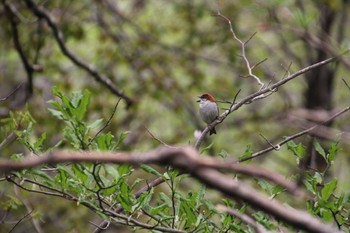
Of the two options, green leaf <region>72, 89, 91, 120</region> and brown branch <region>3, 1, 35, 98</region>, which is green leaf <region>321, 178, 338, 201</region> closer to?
green leaf <region>72, 89, 91, 120</region>

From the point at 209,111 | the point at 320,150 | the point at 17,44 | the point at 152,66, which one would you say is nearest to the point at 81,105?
the point at 320,150

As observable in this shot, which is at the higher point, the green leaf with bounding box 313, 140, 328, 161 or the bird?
the green leaf with bounding box 313, 140, 328, 161

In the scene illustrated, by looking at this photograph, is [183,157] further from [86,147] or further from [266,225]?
[86,147]

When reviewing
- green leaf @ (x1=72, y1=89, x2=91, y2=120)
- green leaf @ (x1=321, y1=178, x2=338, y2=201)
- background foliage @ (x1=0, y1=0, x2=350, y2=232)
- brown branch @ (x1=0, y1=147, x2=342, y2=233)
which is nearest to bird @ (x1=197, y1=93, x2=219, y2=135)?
background foliage @ (x1=0, y1=0, x2=350, y2=232)

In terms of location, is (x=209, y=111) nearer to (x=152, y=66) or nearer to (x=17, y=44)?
(x=17, y=44)

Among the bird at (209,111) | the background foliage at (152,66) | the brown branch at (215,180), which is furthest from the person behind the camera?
the background foliage at (152,66)

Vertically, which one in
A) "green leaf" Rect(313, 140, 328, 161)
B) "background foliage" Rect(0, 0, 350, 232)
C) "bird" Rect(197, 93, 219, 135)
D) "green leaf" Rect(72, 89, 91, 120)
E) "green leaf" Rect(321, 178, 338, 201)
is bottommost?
"background foliage" Rect(0, 0, 350, 232)

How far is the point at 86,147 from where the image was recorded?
2.05 m

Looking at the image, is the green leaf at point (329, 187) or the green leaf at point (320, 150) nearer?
the green leaf at point (329, 187)

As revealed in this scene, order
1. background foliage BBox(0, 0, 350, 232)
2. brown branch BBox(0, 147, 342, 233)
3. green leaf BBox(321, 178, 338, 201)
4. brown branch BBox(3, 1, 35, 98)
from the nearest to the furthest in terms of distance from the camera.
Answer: brown branch BBox(0, 147, 342, 233) → green leaf BBox(321, 178, 338, 201) → brown branch BBox(3, 1, 35, 98) → background foliage BBox(0, 0, 350, 232)

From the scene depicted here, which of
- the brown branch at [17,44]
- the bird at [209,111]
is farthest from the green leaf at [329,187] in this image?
the brown branch at [17,44]

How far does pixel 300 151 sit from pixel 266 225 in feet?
1.42

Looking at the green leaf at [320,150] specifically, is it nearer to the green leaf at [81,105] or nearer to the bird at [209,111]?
the green leaf at [81,105]

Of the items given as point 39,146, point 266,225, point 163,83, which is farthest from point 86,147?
point 163,83
